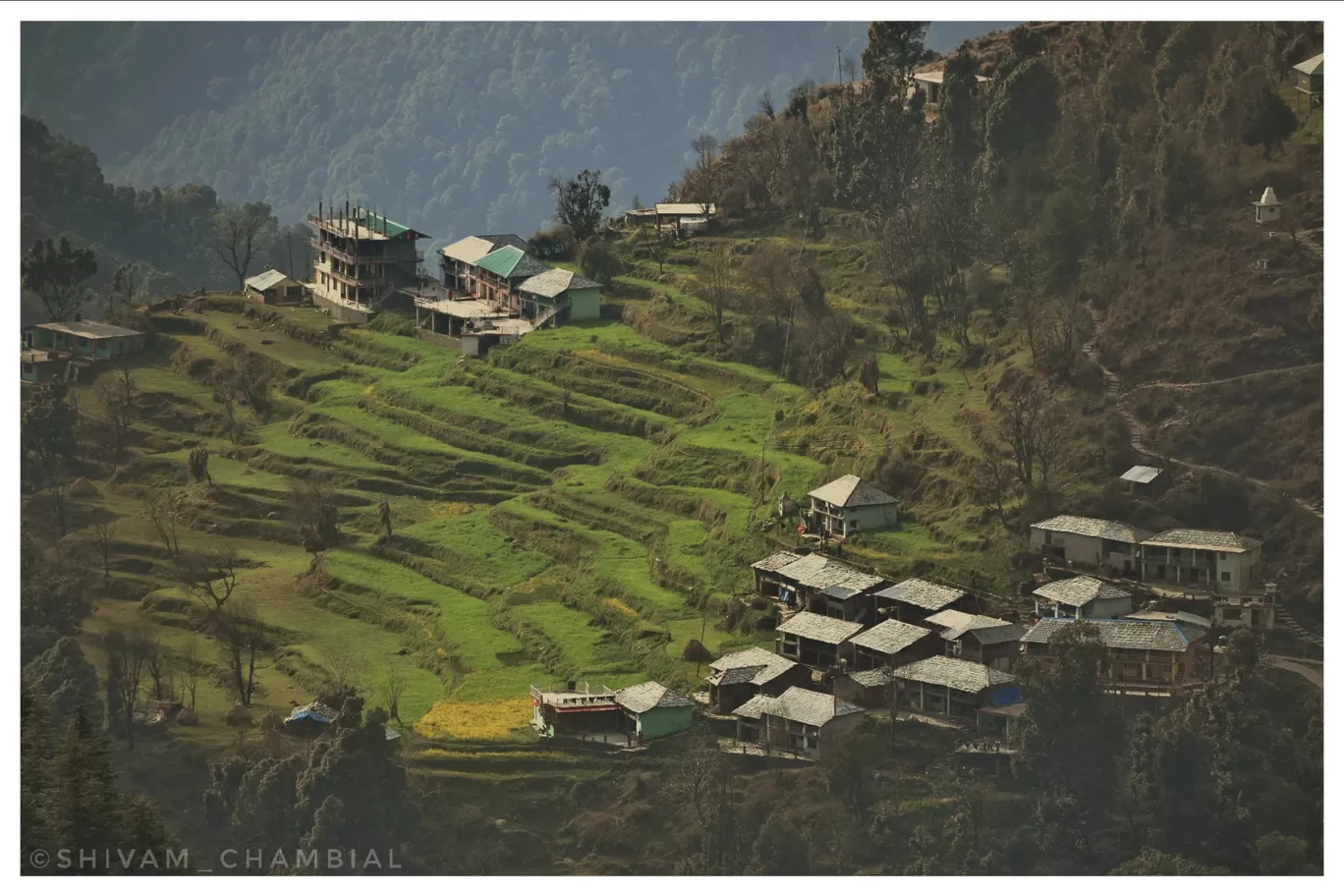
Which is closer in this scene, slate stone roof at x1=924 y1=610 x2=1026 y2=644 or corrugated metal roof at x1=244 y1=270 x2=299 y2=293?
slate stone roof at x1=924 y1=610 x2=1026 y2=644

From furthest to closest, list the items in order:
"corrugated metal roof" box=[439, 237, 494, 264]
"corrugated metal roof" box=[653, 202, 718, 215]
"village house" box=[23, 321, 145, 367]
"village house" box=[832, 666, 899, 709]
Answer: "corrugated metal roof" box=[653, 202, 718, 215] < "corrugated metal roof" box=[439, 237, 494, 264] < "village house" box=[23, 321, 145, 367] < "village house" box=[832, 666, 899, 709]

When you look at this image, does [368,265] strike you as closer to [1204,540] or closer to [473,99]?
[473,99]

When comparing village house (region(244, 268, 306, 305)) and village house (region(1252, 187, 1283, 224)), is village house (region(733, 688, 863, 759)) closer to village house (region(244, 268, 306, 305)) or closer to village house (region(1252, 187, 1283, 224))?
village house (region(1252, 187, 1283, 224))

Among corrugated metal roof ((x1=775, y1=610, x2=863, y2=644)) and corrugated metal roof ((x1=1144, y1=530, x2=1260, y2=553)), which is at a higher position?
corrugated metal roof ((x1=1144, y1=530, x2=1260, y2=553))

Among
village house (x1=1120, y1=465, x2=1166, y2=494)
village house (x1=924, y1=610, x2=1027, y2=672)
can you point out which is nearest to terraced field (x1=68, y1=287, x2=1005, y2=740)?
village house (x1=924, y1=610, x2=1027, y2=672)

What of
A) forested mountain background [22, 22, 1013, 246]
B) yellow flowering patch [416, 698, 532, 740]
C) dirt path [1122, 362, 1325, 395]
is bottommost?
yellow flowering patch [416, 698, 532, 740]

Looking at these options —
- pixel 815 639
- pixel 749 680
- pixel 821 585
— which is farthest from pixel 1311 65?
pixel 749 680

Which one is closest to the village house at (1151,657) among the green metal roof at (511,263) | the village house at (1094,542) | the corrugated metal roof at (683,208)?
the village house at (1094,542)
